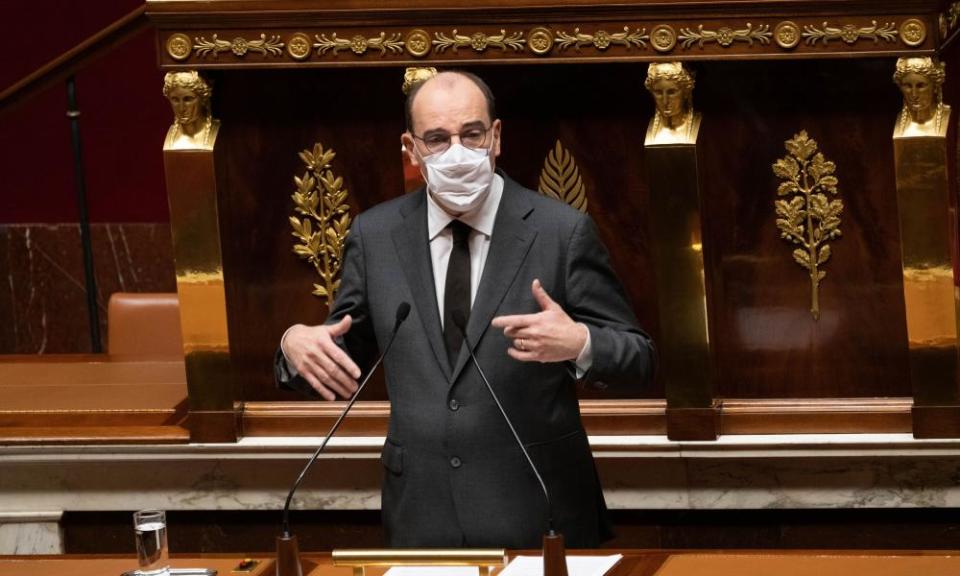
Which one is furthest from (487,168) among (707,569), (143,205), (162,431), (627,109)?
(143,205)

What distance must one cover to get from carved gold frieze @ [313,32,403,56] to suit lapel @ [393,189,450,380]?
0.80 meters

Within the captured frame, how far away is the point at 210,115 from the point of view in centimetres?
402

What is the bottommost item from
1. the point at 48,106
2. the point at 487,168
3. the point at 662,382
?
the point at 662,382

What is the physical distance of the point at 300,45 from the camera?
3.93 meters

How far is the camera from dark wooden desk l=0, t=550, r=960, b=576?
2.73 metres

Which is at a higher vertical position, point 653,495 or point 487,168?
point 487,168

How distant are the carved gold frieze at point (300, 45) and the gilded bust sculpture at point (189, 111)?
0.22 meters

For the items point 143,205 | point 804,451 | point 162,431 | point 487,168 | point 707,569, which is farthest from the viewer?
point 143,205

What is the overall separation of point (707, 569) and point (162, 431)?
1.75 meters

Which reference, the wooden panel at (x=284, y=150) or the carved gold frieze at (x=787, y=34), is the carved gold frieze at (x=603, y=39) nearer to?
the carved gold frieze at (x=787, y=34)

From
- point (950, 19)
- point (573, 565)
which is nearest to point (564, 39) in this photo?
point (950, 19)

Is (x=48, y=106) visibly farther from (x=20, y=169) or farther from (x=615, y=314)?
(x=615, y=314)

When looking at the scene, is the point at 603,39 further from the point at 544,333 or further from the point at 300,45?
the point at 544,333

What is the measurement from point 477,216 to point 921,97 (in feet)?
3.66
